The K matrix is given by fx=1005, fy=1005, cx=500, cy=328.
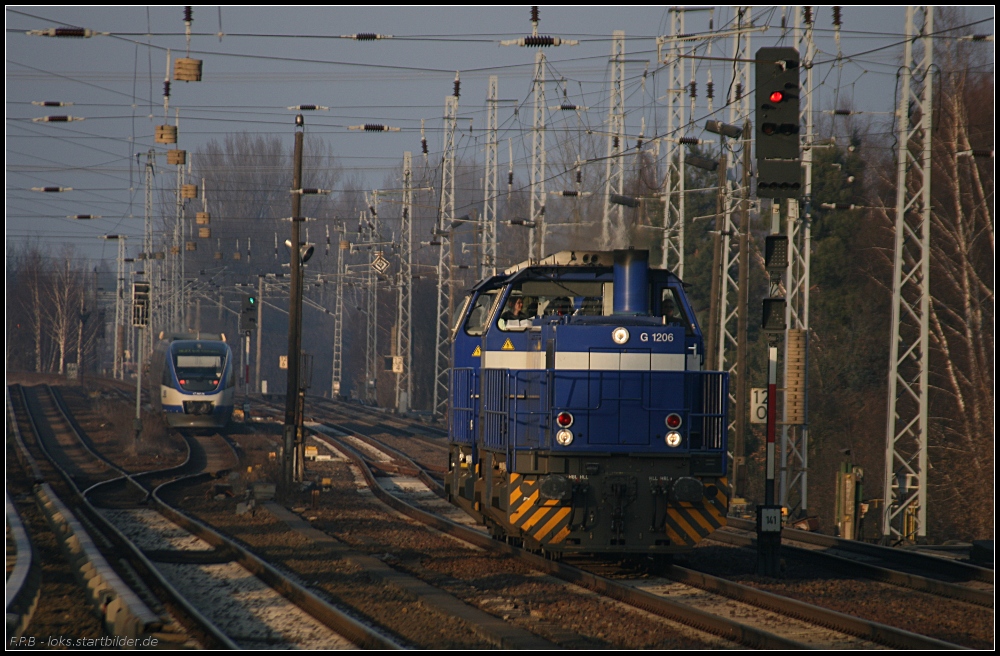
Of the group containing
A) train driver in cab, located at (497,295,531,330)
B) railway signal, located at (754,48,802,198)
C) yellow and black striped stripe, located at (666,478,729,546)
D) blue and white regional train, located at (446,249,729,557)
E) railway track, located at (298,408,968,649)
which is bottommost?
railway track, located at (298,408,968,649)

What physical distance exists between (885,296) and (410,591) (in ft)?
112

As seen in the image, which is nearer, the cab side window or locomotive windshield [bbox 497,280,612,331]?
locomotive windshield [bbox 497,280,612,331]

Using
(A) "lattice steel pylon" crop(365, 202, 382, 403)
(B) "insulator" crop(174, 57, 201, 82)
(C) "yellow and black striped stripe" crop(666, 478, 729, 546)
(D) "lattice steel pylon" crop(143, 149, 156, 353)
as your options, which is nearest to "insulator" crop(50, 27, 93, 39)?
(B) "insulator" crop(174, 57, 201, 82)

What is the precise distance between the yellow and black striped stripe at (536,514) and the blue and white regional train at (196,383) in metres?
27.9

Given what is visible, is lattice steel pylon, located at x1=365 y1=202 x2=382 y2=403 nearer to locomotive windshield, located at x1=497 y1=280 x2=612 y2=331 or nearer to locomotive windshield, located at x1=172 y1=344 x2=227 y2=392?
locomotive windshield, located at x1=172 y1=344 x2=227 y2=392

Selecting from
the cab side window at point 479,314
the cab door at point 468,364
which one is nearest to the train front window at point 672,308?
the cab door at point 468,364

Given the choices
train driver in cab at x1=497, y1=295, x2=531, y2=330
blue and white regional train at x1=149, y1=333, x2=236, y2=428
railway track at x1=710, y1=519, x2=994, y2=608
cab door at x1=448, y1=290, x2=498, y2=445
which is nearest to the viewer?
railway track at x1=710, y1=519, x2=994, y2=608

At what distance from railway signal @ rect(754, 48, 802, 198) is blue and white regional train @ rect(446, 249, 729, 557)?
7.17ft

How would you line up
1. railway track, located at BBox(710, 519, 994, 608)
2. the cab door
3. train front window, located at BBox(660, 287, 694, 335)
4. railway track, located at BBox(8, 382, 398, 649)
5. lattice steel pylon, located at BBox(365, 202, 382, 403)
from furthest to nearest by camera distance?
lattice steel pylon, located at BBox(365, 202, 382, 403), the cab door, train front window, located at BBox(660, 287, 694, 335), railway track, located at BBox(710, 519, 994, 608), railway track, located at BBox(8, 382, 398, 649)

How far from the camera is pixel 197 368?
125ft

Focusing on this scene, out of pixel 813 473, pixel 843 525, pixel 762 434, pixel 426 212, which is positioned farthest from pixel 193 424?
pixel 426 212

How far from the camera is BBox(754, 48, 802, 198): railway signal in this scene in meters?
13.6

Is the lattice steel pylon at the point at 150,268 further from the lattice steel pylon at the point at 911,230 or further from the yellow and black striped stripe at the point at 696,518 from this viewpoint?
the yellow and black striped stripe at the point at 696,518

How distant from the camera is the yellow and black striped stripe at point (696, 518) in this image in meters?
11.9
